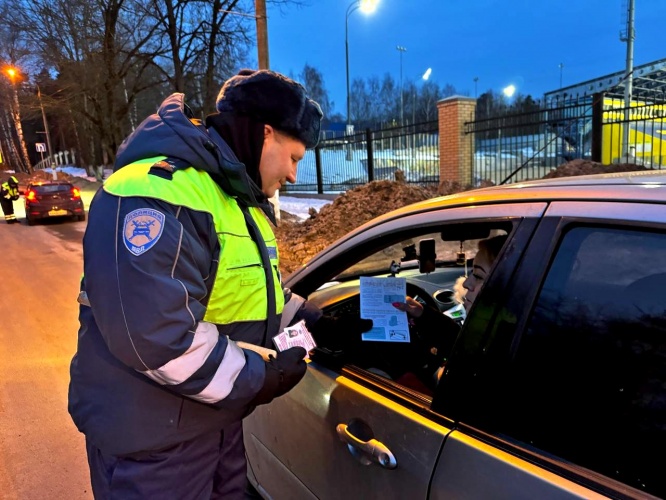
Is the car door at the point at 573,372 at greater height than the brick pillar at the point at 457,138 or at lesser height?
lesser

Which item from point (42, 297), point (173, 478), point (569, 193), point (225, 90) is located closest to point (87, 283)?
point (173, 478)

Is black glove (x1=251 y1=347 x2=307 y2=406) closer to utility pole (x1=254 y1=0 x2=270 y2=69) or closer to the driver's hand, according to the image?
the driver's hand

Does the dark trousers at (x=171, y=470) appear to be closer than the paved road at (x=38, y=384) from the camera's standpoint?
Yes

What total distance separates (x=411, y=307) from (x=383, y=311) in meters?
0.15

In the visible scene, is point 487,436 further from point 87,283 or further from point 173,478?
point 87,283

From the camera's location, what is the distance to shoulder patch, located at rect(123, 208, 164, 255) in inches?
46.4

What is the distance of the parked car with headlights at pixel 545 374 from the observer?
101 cm

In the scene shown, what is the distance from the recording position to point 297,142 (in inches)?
63.0

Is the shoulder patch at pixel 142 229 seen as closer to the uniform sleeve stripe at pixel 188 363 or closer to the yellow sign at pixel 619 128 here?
the uniform sleeve stripe at pixel 188 363

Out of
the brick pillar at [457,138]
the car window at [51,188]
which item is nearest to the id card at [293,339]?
the brick pillar at [457,138]

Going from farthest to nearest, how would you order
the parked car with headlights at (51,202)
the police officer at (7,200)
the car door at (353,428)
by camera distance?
the police officer at (7,200), the parked car with headlights at (51,202), the car door at (353,428)

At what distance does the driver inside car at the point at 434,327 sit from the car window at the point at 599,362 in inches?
29.3

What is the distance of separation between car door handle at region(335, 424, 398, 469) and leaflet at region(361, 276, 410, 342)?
523mm

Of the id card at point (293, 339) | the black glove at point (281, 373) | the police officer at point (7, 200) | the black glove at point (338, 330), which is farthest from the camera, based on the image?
the police officer at point (7, 200)
